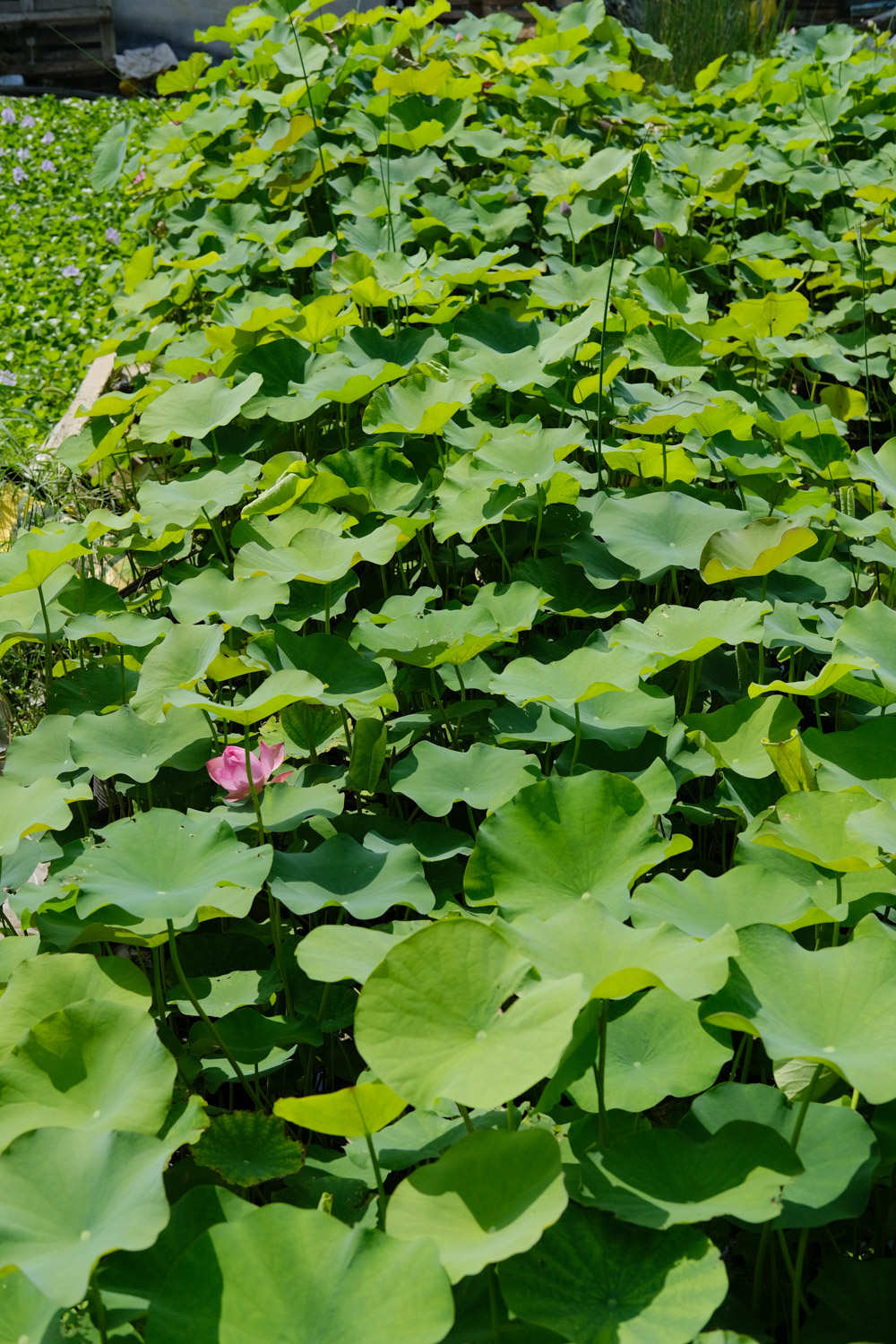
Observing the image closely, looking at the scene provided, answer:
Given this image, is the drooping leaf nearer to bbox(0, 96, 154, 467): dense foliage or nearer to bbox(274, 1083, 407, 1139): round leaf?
bbox(274, 1083, 407, 1139): round leaf

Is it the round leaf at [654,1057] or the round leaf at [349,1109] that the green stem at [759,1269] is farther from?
the round leaf at [349,1109]

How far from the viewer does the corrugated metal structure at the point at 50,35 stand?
8695mm

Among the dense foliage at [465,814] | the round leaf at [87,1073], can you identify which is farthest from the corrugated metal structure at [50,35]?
the round leaf at [87,1073]

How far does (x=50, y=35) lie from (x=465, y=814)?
958 centimetres

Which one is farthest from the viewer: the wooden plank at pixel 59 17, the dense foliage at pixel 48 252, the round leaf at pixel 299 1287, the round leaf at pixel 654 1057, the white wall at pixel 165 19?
the white wall at pixel 165 19

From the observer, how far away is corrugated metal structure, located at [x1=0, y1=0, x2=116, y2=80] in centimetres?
870

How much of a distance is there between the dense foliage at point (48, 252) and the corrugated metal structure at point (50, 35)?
2.05 metres

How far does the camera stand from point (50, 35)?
904 cm

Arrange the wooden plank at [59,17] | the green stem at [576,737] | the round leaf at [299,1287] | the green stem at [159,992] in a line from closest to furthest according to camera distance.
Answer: the round leaf at [299,1287], the green stem at [159,992], the green stem at [576,737], the wooden plank at [59,17]

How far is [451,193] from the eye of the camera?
2.89 m

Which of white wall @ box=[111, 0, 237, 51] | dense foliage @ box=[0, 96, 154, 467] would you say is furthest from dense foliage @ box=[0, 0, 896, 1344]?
white wall @ box=[111, 0, 237, 51]

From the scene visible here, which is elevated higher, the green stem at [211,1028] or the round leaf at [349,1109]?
the round leaf at [349,1109]

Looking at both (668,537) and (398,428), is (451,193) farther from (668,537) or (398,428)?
(668,537)

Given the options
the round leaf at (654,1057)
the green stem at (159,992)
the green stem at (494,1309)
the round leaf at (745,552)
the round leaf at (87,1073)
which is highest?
the round leaf at (87,1073)
